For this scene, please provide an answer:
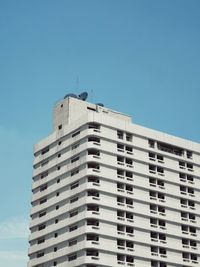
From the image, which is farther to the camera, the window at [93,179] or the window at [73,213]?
the window at [93,179]

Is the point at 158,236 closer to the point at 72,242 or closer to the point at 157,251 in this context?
the point at 157,251

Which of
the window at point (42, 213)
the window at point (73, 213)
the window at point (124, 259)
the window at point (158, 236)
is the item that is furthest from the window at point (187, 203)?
the window at point (42, 213)

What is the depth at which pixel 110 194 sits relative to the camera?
278ft

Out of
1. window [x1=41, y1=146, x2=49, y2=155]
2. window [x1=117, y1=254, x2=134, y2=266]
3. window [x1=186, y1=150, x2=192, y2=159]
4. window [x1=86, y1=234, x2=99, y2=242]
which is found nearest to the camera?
window [x1=86, y1=234, x2=99, y2=242]

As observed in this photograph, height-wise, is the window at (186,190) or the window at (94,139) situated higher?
the window at (94,139)

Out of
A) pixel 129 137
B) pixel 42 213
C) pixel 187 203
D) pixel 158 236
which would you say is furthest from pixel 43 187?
pixel 187 203

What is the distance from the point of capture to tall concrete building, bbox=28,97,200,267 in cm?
8250

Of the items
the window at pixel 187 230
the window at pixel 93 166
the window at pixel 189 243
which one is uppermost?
the window at pixel 93 166

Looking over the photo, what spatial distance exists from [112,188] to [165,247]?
12876 millimetres

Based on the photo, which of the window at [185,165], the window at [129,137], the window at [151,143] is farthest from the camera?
the window at [185,165]

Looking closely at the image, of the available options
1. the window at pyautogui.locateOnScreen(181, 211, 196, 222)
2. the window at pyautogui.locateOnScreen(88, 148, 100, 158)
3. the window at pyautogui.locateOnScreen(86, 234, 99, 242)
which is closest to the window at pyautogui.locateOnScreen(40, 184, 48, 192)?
the window at pyautogui.locateOnScreen(88, 148, 100, 158)

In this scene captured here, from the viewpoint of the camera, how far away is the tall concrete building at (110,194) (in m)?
82.5

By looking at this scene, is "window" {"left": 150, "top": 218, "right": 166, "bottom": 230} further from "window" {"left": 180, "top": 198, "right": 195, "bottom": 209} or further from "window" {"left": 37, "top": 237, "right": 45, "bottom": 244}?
"window" {"left": 37, "top": 237, "right": 45, "bottom": 244}

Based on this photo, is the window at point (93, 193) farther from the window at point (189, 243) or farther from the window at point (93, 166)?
the window at point (189, 243)
